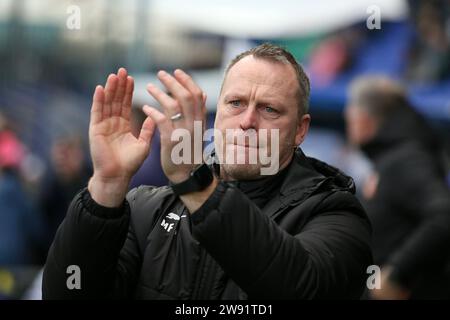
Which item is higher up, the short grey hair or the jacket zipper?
the short grey hair

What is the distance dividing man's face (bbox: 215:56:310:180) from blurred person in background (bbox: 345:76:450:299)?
8.08 feet

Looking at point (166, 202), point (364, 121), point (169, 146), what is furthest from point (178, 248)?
point (364, 121)

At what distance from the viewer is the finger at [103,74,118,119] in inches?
87.8

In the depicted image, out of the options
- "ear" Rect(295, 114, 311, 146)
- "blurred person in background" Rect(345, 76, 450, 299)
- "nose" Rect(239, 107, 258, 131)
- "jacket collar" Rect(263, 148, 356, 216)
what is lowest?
"blurred person in background" Rect(345, 76, 450, 299)

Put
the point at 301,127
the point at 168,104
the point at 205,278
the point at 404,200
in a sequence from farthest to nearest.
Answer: the point at 404,200
the point at 301,127
the point at 205,278
the point at 168,104

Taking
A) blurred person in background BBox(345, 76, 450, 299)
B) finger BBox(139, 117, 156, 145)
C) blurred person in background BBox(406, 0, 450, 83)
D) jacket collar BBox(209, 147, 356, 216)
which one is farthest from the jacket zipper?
blurred person in background BBox(406, 0, 450, 83)

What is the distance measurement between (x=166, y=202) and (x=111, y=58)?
593 cm

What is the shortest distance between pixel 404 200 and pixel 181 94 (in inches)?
121

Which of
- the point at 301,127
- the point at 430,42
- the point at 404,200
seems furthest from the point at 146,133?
the point at 430,42

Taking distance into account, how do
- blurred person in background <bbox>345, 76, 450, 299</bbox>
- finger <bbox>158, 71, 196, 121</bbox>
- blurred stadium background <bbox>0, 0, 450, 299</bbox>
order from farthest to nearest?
blurred stadium background <bbox>0, 0, 450, 299</bbox>
blurred person in background <bbox>345, 76, 450, 299</bbox>
finger <bbox>158, 71, 196, 121</bbox>

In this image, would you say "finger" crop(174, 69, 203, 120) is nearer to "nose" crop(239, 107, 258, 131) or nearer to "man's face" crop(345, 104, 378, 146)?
"nose" crop(239, 107, 258, 131)

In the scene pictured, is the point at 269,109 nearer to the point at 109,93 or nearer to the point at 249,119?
the point at 249,119

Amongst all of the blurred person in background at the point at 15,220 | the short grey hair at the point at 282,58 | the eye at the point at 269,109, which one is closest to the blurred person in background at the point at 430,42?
the blurred person in background at the point at 15,220

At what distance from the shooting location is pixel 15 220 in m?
7.70
